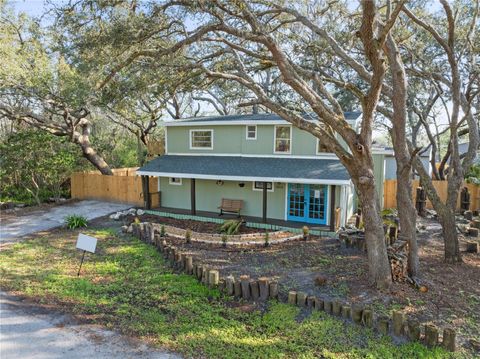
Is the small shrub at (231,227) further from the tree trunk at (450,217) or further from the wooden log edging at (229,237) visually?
the tree trunk at (450,217)

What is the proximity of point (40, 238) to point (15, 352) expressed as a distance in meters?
7.60

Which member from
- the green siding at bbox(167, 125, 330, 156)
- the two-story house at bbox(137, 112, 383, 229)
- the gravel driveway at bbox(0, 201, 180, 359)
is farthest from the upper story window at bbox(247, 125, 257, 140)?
the gravel driveway at bbox(0, 201, 180, 359)

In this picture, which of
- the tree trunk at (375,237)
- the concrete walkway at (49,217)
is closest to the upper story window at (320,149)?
the tree trunk at (375,237)

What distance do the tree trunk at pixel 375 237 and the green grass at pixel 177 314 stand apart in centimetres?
180

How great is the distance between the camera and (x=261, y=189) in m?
14.5

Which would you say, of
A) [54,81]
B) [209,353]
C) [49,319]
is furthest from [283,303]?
[54,81]

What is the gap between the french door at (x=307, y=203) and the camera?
1341 cm

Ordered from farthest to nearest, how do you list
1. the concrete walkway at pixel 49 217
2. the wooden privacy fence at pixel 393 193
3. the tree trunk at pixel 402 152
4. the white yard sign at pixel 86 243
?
the wooden privacy fence at pixel 393 193 → the concrete walkway at pixel 49 217 → the white yard sign at pixel 86 243 → the tree trunk at pixel 402 152

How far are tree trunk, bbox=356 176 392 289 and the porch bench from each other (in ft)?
26.4

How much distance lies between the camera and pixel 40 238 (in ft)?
38.3

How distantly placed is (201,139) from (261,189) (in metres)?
4.41

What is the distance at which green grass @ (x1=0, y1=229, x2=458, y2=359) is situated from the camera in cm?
519

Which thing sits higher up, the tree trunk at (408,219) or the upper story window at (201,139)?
the upper story window at (201,139)

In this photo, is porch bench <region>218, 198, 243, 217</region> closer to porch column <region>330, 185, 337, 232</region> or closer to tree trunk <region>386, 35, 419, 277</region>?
porch column <region>330, 185, 337, 232</region>
